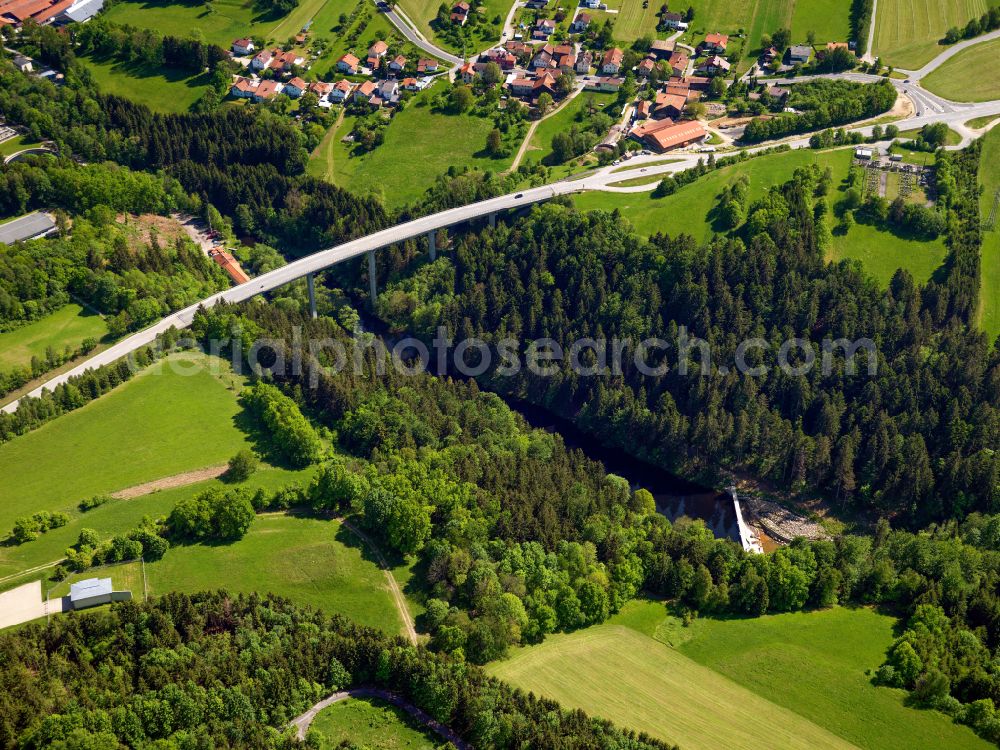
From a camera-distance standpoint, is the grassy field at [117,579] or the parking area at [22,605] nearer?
the parking area at [22,605]

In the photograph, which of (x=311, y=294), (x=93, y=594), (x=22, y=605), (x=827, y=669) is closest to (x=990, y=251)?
(x=827, y=669)

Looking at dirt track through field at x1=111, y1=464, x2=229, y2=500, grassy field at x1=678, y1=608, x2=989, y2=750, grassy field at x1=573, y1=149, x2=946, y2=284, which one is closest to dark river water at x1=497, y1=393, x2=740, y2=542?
grassy field at x1=678, y1=608, x2=989, y2=750

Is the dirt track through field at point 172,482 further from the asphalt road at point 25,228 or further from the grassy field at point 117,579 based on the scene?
the asphalt road at point 25,228

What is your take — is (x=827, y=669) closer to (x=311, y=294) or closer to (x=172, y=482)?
(x=172, y=482)

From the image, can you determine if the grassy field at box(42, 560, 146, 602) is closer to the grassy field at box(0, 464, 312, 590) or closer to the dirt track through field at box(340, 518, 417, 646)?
the grassy field at box(0, 464, 312, 590)

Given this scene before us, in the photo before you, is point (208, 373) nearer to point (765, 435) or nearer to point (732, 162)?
point (765, 435)

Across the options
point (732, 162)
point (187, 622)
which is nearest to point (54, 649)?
point (187, 622)

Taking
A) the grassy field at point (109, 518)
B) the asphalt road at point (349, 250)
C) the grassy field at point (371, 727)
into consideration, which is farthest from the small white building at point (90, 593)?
the asphalt road at point (349, 250)
